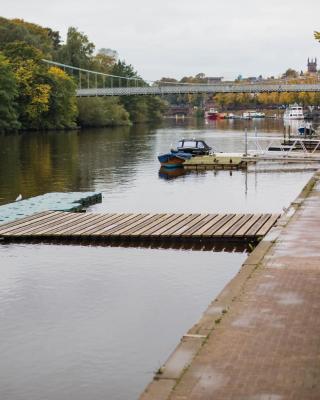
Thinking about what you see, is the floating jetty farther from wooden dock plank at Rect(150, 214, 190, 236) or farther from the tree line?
the tree line

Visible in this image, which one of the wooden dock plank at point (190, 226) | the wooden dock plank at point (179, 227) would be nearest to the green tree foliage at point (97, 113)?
the wooden dock plank at point (179, 227)

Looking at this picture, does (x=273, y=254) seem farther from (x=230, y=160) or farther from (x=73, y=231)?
(x=230, y=160)

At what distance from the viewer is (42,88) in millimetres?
99375

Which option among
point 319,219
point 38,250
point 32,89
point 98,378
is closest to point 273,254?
point 319,219

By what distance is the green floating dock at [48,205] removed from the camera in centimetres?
2822

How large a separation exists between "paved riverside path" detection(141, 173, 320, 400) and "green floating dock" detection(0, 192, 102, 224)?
14.0 meters

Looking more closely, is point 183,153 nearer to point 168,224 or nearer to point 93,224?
point 93,224

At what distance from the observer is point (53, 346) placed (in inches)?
543

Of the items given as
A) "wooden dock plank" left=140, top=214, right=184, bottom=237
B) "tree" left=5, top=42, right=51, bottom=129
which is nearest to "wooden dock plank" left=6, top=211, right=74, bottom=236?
"wooden dock plank" left=140, top=214, right=184, bottom=237

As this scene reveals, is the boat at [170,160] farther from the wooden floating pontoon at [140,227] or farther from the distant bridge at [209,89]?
the distant bridge at [209,89]

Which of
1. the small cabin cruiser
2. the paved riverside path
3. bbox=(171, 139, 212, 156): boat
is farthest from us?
bbox=(171, 139, 212, 156): boat

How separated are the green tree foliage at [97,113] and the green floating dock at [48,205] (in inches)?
3403

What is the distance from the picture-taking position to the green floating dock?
28219mm

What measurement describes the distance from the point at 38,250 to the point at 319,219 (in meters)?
8.88
